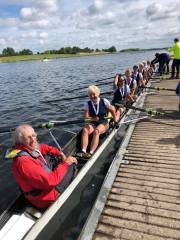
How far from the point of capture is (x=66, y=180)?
592cm

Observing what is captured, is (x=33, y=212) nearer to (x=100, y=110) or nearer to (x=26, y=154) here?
(x=26, y=154)

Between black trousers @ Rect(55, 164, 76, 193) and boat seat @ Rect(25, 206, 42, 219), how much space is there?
569 millimetres

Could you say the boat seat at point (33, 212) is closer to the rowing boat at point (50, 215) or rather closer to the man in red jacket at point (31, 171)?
the rowing boat at point (50, 215)

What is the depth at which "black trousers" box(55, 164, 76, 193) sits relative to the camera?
5.63 m

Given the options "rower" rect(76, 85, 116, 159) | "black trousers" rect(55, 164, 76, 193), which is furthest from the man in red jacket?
"rower" rect(76, 85, 116, 159)

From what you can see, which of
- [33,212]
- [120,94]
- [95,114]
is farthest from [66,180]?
[120,94]

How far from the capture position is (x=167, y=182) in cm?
606

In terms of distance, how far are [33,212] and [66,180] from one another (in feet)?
3.29

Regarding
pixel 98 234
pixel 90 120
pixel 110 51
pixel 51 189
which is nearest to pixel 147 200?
pixel 98 234

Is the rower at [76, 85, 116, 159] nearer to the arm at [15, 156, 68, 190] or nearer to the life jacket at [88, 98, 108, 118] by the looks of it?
the life jacket at [88, 98, 108, 118]

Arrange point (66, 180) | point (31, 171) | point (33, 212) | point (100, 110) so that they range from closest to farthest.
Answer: point (31, 171) < point (33, 212) < point (66, 180) < point (100, 110)

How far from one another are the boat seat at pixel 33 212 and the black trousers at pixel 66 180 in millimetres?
569

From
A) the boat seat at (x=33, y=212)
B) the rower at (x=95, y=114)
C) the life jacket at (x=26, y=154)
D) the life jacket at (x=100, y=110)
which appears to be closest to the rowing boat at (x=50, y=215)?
the boat seat at (x=33, y=212)

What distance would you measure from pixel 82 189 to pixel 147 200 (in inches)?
57.2
